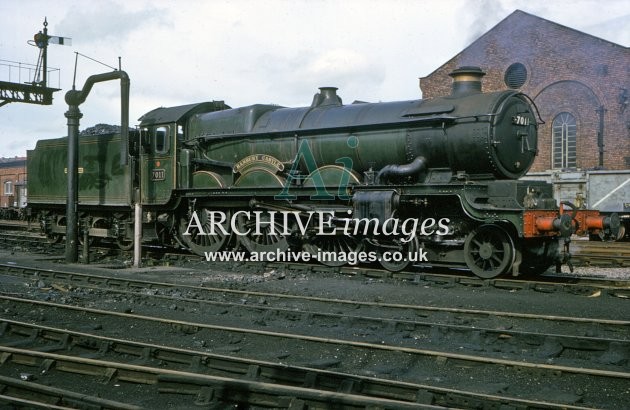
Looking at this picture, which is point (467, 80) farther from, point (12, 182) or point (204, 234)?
point (12, 182)

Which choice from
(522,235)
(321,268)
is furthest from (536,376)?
(321,268)

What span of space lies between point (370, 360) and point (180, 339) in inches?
83.1

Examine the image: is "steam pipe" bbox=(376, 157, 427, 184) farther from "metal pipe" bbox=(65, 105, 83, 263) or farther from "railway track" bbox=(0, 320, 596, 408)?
"metal pipe" bbox=(65, 105, 83, 263)

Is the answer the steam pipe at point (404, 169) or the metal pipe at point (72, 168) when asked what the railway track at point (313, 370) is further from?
the metal pipe at point (72, 168)

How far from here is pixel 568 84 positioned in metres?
26.1

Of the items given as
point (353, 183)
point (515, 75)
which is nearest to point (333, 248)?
point (353, 183)

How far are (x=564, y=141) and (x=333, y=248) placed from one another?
17.7m

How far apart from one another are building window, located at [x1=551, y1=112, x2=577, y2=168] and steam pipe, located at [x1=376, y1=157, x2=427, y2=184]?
17619 mm

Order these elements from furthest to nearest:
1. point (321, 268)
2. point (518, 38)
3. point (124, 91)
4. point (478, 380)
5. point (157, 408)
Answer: point (518, 38), point (124, 91), point (321, 268), point (478, 380), point (157, 408)

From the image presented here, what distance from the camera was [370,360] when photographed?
5797 millimetres

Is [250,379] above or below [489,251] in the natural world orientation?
below

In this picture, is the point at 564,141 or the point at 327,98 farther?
the point at 564,141

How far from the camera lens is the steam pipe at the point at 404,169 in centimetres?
1072

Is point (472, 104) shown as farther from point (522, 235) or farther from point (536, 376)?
point (536, 376)
